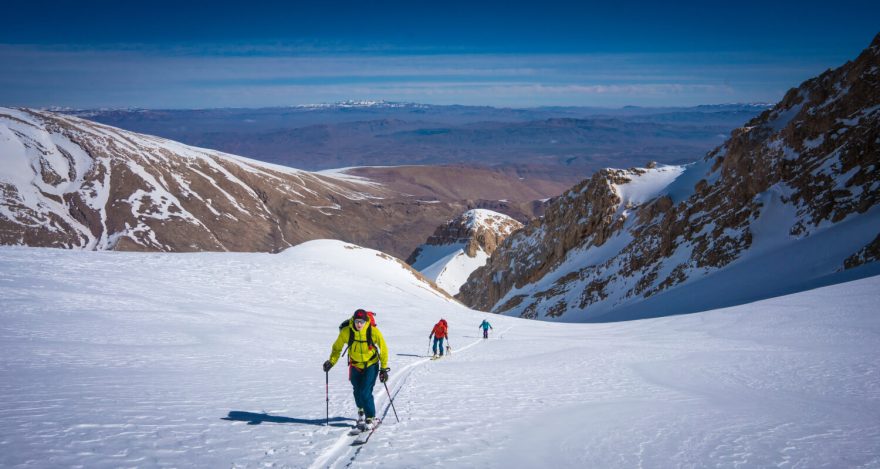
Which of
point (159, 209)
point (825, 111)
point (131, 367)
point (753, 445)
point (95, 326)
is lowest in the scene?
point (753, 445)

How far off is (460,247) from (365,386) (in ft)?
484

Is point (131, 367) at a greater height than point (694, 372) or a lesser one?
greater

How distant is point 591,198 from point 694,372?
2749 inches

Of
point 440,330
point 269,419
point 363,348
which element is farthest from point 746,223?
point 269,419

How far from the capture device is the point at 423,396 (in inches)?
445

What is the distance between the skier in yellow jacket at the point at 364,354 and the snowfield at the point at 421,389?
671 millimetres

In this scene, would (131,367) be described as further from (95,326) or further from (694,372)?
(694,372)

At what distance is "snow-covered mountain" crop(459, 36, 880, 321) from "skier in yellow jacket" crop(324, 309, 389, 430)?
30809mm

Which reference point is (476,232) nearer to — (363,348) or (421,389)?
(421,389)

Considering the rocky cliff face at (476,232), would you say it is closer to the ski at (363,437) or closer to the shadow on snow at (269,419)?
the shadow on snow at (269,419)

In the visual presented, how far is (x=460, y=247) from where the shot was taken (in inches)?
6137

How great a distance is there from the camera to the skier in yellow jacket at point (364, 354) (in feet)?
27.9

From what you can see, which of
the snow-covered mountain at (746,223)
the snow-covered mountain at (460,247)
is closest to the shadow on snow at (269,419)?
the snow-covered mountain at (746,223)

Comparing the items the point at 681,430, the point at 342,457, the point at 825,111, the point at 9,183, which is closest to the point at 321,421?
the point at 342,457
